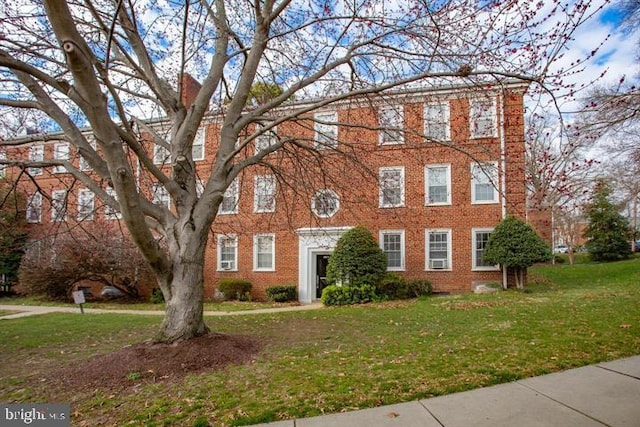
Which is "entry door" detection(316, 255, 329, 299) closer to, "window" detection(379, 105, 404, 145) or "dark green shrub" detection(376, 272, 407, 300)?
"dark green shrub" detection(376, 272, 407, 300)

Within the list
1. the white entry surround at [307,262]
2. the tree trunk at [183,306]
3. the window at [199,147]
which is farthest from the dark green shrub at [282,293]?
the tree trunk at [183,306]

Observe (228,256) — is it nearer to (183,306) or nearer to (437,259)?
(437,259)

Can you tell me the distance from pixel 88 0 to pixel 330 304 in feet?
38.0

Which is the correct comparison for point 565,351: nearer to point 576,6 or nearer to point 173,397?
point 576,6

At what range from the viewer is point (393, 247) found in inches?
682

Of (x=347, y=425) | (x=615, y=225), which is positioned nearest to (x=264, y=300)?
Result: (x=347, y=425)

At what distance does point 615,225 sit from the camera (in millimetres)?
27844

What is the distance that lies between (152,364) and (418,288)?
39.8 ft

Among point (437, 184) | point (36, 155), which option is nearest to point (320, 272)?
point (437, 184)

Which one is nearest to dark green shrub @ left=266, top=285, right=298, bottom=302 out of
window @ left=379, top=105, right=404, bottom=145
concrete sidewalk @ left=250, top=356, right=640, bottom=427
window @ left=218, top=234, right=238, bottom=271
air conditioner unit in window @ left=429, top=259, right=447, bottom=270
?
window @ left=218, top=234, right=238, bottom=271

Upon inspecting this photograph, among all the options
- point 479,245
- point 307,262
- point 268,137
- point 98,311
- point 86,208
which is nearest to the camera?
point 86,208

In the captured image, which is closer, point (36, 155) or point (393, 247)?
point (36, 155)

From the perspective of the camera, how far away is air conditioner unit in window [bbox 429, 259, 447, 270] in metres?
16.5

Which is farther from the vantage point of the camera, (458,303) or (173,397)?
(458,303)
